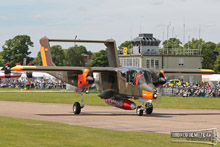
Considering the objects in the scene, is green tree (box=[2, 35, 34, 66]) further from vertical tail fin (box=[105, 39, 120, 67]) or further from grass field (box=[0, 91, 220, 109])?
vertical tail fin (box=[105, 39, 120, 67])

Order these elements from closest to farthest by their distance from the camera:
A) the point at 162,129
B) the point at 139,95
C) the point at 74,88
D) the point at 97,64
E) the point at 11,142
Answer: the point at 11,142 < the point at 162,129 < the point at 139,95 < the point at 74,88 < the point at 97,64

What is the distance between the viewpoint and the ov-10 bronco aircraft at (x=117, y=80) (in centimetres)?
2830

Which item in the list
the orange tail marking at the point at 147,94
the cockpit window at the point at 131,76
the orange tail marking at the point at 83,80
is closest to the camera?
the orange tail marking at the point at 147,94

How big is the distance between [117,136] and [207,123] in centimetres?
832

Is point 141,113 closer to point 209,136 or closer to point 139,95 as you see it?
point 139,95

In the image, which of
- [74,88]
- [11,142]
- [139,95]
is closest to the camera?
[11,142]

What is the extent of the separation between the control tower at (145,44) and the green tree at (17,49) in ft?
219

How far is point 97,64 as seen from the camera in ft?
447

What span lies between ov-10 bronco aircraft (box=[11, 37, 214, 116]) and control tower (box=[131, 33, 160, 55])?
48.9 metres

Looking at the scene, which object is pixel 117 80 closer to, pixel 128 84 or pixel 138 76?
pixel 128 84

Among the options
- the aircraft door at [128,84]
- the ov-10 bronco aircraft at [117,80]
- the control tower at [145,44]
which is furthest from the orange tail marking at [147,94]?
the control tower at [145,44]

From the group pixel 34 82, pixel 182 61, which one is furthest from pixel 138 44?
pixel 34 82

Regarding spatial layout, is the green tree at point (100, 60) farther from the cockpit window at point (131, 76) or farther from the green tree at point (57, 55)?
the cockpit window at point (131, 76)

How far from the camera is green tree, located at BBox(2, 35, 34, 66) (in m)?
141
